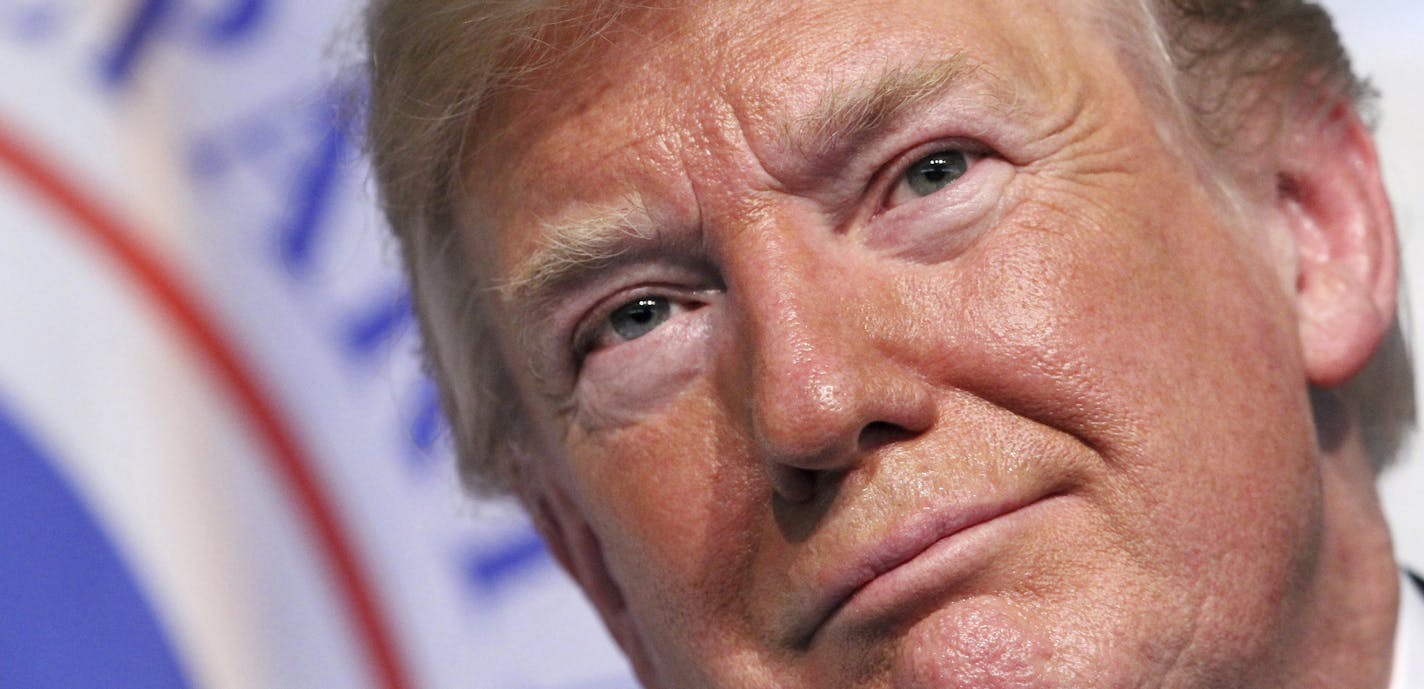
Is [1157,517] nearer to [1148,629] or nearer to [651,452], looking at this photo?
[1148,629]

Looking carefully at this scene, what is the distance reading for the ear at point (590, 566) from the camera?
1.59 m

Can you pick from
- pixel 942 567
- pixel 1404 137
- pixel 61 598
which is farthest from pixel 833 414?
pixel 61 598

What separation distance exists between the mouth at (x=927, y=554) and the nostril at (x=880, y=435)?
0.22 ft

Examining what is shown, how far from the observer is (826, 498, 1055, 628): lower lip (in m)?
1.18

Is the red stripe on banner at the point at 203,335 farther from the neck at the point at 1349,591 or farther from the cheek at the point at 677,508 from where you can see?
the neck at the point at 1349,591

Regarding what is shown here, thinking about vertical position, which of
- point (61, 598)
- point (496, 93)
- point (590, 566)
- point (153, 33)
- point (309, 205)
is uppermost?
point (153, 33)

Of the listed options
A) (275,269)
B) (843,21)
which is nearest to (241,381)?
(275,269)

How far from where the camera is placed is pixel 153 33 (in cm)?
257

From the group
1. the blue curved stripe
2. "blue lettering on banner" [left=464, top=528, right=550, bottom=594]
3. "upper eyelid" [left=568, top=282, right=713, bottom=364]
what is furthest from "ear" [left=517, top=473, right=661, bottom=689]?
the blue curved stripe

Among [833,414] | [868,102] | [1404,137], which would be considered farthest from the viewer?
[1404,137]

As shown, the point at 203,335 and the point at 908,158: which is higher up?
the point at 203,335

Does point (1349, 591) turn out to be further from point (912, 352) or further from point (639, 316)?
point (639, 316)

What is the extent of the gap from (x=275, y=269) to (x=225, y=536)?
0.45 m

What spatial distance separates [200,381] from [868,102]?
1.61 m
